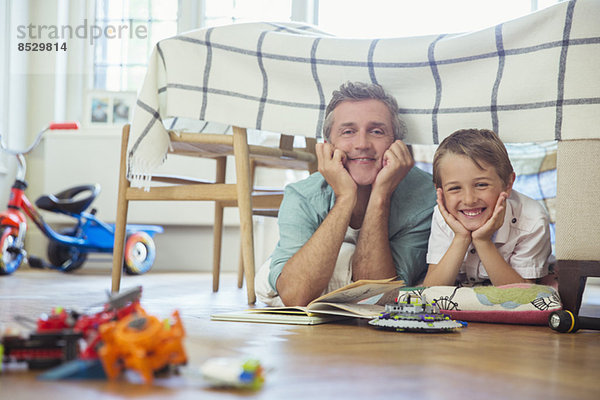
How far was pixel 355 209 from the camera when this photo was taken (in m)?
1.46

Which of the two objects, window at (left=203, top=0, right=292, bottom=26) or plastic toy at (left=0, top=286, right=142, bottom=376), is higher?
window at (left=203, top=0, right=292, bottom=26)

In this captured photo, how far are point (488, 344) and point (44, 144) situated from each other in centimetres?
355

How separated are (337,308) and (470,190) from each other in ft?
1.19

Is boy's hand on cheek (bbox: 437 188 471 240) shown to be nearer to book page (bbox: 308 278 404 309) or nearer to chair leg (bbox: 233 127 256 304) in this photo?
book page (bbox: 308 278 404 309)

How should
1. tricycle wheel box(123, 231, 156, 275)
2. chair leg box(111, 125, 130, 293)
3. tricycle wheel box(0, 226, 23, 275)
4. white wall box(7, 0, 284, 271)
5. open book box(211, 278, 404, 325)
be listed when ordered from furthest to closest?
white wall box(7, 0, 284, 271) < tricycle wheel box(123, 231, 156, 275) < tricycle wheel box(0, 226, 23, 275) < chair leg box(111, 125, 130, 293) < open book box(211, 278, 404, 325)

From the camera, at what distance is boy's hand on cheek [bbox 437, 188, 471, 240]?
1299 millimetres

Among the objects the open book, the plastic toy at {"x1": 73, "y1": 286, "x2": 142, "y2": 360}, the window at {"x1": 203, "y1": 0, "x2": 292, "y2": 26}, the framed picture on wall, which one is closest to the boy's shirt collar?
the open book

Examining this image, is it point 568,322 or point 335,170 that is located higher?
point 335,170

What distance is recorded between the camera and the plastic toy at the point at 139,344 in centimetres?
60

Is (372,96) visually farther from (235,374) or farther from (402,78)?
(235,374)

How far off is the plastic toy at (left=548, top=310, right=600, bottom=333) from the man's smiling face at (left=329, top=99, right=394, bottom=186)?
0.47m

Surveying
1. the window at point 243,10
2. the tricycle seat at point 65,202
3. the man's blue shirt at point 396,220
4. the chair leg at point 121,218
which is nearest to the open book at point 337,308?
the man's blue shirt at point 396,220

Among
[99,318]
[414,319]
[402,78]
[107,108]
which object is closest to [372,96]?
[402,78]

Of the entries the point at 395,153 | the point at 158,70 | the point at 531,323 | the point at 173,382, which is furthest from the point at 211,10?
the point at 173,382
